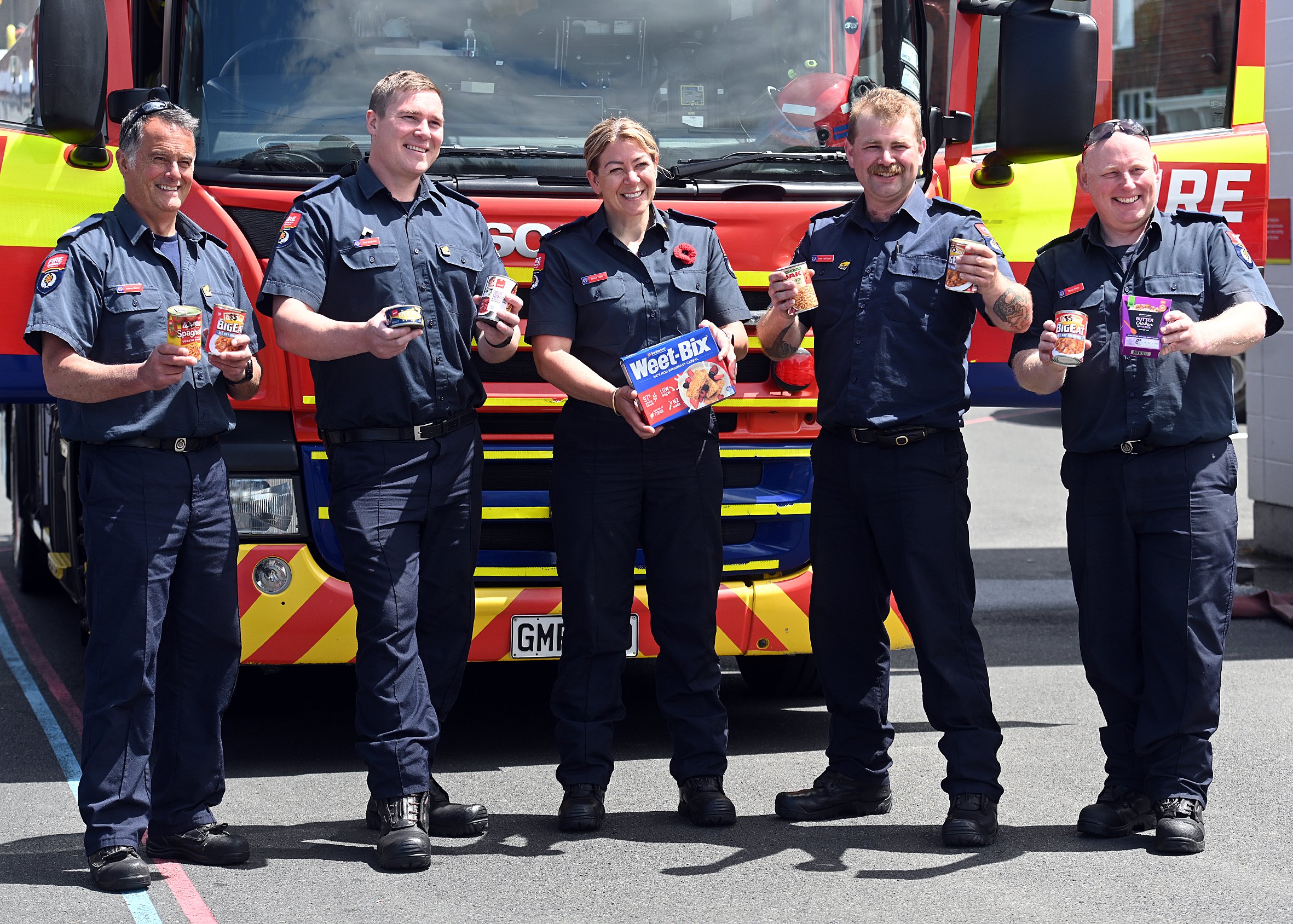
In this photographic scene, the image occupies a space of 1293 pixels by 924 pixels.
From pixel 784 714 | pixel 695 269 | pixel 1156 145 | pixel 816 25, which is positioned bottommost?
pixel 784 714

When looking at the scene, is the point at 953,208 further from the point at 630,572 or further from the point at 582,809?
the point at 582,809

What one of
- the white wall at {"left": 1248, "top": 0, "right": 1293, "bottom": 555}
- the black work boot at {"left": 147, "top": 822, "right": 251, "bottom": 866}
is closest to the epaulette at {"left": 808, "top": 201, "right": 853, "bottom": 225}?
the black work boot at {"left": 147, "top": 822, "right": 251, "bottom": 866}

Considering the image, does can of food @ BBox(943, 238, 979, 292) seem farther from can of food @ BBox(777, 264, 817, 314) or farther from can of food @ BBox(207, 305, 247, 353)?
can of food @ BBox(207, 305, 247, 353)

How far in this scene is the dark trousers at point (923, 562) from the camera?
4.88 m

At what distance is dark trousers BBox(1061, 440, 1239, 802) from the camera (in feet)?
15.6

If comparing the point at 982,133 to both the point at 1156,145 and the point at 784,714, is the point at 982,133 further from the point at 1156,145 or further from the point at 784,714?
the point at 784,714

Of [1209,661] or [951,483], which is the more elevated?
[951,483]

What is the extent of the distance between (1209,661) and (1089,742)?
1.28 m

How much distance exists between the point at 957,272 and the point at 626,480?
1.17 m

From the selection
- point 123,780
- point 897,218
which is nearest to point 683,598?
point 897,218

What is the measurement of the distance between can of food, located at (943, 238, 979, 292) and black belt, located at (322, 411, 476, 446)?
152 centimetres

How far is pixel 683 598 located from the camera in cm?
510

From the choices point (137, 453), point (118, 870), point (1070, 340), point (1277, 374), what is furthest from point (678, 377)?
point (1277, 374)

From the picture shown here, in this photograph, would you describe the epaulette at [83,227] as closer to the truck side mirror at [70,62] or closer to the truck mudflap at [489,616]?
the truck side mirror at [70,62]
